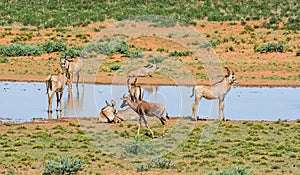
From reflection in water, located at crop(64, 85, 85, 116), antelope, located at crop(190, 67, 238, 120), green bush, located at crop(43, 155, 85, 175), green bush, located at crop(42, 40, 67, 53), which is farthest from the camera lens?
green bush, located at crop(42, 40, 67, 53)

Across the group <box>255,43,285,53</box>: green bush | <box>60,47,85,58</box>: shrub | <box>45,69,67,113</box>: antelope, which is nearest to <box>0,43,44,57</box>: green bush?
<box>60,47,85,58</box>: shrub

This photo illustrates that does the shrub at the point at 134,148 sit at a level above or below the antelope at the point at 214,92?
below

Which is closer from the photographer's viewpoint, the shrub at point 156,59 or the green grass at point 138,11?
the shrub at point 156,59

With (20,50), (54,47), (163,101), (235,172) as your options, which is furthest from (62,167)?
(54,47)

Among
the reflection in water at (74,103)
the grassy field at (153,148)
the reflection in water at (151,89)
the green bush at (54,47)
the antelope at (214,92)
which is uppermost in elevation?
the antelope at (214,92)

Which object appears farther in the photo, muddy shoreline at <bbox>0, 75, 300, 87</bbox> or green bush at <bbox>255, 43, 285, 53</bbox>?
green bush at <bbox>255, 43, 285, 53</bbox>

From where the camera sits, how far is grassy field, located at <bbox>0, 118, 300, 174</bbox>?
1480 centimetres

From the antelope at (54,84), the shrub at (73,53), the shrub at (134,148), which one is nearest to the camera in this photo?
the shrub at (134,148)

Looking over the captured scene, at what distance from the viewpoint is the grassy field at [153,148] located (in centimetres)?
1480

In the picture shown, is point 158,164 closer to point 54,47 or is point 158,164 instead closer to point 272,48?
point 272,48

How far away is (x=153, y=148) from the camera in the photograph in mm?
16609

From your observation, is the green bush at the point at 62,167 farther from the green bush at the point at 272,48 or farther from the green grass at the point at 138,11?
the green grass at the point at 138,11

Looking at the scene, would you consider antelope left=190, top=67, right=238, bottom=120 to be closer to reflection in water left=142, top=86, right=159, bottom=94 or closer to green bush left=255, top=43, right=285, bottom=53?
reflection in water left=142, top=86, right=159, bottom=94

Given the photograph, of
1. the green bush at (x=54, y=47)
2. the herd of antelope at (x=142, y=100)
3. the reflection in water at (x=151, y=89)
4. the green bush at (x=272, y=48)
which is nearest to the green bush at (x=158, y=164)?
the herd of antelope at (x=142, y=100)
